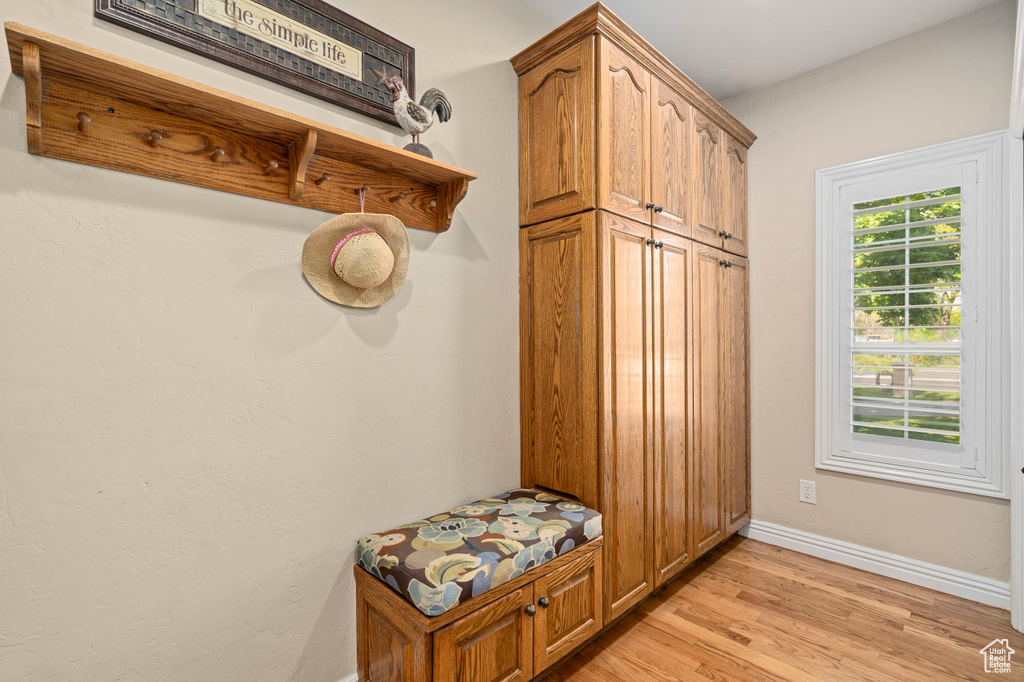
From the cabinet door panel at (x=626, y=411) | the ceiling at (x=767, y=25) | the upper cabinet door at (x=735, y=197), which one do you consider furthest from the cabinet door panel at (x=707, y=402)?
the ceiling at (x=767, y=25)

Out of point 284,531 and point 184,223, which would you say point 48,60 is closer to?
point 184,223

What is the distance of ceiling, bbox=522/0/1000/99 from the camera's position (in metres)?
2.14

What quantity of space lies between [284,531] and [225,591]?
195mm

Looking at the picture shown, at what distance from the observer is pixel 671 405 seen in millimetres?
2129

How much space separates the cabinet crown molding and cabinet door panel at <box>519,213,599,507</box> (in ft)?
2.28

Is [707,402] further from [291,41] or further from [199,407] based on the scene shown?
[291,41]

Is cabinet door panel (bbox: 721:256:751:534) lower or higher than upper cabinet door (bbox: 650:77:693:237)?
lower

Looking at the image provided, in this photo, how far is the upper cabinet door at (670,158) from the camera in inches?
80.3

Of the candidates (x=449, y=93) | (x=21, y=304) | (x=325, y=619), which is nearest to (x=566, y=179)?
(x=449, y=93)

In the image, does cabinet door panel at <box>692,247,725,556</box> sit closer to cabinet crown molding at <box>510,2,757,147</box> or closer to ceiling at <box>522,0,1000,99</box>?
cabinet crown molding at <box>510,2,757,147</box>

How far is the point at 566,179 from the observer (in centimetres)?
185

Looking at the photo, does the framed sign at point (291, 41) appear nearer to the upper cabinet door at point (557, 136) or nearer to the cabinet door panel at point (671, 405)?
the upper cabinet door at point (557, 136)

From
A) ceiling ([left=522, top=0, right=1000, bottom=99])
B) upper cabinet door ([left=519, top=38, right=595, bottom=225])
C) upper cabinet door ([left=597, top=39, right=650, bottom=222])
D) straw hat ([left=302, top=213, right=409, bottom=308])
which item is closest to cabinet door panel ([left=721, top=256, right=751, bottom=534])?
upper cabinet door ([left=597, top=39, right=650, bottom=222])

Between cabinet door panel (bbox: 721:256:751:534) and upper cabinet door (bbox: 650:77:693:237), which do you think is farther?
cabinet door panel (bbox: 721:256:751:534)
